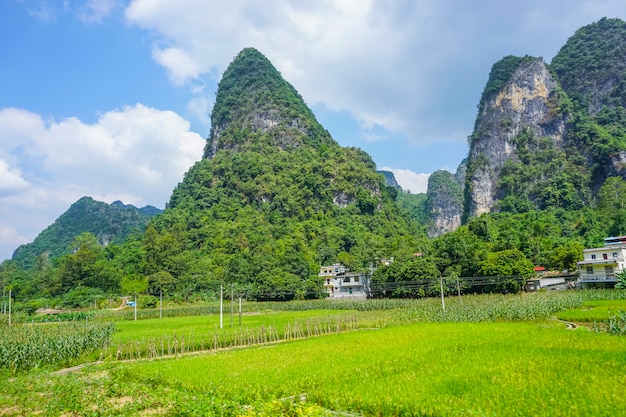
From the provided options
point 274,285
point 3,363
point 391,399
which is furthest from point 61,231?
point 391,399

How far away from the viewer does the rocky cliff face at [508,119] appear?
110 metres

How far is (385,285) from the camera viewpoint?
56.3 metres

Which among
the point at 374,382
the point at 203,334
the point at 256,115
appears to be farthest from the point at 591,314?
the point at 256,115

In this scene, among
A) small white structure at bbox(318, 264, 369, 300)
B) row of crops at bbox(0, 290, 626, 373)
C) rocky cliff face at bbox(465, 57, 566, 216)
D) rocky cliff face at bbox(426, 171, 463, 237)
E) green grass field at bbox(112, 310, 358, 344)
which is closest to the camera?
row of crops at bbox(0, 290, 626, 373)

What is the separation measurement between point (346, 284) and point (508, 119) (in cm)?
7840

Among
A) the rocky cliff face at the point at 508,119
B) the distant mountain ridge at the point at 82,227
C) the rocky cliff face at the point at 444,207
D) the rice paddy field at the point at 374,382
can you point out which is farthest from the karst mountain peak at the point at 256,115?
the rice paddy field at the point at 374,382

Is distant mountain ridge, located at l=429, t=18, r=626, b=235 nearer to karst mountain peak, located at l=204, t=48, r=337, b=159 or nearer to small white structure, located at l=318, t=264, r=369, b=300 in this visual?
karst mountain peak, located at l=204, t=48, r=337, b=159

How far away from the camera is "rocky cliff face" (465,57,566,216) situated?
11012cm

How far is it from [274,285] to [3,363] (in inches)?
1797

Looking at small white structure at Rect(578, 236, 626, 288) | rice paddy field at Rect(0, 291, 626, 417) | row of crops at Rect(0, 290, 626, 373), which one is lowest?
row of crops at Rect(0, 290, 626, 373)

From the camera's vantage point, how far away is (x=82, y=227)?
139 metres

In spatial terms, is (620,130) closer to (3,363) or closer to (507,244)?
(507,244)

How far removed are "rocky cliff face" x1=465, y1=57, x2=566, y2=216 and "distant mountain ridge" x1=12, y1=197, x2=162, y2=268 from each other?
336 feet

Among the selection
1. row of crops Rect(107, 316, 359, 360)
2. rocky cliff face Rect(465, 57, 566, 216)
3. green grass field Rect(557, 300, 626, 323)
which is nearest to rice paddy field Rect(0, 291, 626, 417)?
row of crops Rect(107, 316, 359, 360)
